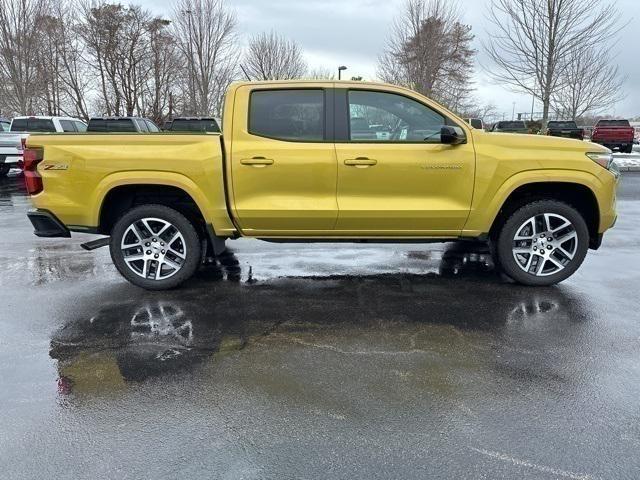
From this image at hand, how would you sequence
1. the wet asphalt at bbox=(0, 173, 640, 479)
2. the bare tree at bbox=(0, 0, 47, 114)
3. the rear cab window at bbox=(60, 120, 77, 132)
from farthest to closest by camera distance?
1. the bare tree at bbox=(0, 0, 47, 114)
2. the rear cab window at bbox=(60, 120, 77, 132)
3. the wet asphalt at bbox=(0, 173, 640, 479)

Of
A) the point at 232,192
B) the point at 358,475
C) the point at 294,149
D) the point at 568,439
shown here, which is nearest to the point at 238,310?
the point at 232,192

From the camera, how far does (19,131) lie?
55.1ft

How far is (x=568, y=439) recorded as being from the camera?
2818 mm

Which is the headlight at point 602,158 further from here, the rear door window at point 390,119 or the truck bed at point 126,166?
the truck bed at point 126,166

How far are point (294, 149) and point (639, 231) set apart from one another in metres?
6.07

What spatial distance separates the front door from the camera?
16.6 ft

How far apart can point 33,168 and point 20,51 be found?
24.9 meters

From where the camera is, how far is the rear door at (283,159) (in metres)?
5.07

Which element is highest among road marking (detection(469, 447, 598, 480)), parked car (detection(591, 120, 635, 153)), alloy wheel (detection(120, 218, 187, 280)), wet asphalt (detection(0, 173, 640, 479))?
parked car (detection(591, 120, 635, 153))

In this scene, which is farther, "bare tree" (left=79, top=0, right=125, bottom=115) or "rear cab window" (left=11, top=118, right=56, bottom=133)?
"bare tree" (left=79, top=0, right=125, bottom=115)

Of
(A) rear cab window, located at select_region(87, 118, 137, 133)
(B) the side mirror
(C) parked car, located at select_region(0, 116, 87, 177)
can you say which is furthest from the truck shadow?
(A) rear cab window, located at select_region(87, 118, 137, 133)

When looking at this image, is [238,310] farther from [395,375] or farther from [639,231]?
[639,231]

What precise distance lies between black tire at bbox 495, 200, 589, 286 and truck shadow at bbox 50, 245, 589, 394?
138 mm

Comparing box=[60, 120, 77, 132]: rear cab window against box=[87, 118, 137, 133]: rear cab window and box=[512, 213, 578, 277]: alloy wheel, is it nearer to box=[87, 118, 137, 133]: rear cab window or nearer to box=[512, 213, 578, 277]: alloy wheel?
box=[87, 118, 137, 133]: rear cab window
